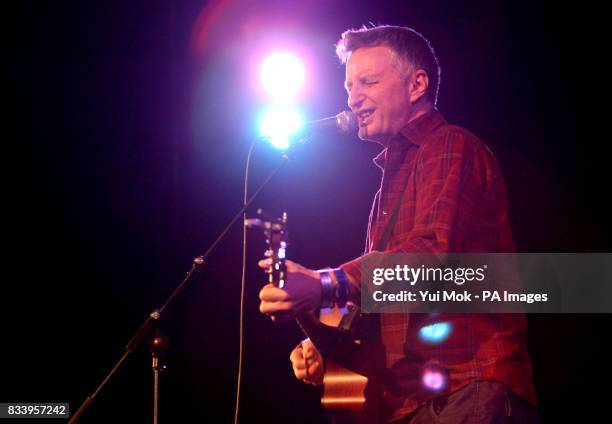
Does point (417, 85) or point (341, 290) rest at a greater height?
point (417, 85)

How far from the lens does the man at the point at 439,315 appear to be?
1934 millimetres

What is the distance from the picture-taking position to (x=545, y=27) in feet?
11.1

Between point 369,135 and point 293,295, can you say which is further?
point 369,135

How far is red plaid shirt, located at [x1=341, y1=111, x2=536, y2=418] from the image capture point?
198 cm

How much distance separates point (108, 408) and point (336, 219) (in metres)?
1.64

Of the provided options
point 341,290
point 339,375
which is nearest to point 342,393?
point 339,375

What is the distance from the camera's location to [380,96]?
250 cm

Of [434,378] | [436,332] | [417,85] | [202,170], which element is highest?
[202,170]

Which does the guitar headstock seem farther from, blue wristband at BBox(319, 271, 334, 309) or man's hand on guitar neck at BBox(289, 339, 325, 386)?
man's hand on guitar neck at BBox(289, 339, 325, 386)

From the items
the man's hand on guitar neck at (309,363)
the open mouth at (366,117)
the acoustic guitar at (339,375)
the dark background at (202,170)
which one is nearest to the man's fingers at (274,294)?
the acoustic guitar at (339,375)

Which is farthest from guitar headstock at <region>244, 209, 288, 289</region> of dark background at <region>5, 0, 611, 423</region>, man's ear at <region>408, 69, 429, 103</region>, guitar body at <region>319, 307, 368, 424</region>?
dark background at <region>5, 0, 611, 423</region>

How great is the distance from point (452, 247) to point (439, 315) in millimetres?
273

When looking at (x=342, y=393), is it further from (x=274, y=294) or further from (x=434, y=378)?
(x=274, y=294)

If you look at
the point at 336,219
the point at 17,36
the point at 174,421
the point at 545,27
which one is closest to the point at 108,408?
the point at 174,421
